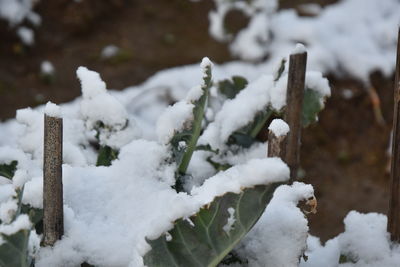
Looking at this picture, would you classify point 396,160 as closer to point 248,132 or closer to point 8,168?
point 248,132

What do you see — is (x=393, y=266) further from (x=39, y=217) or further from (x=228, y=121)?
(x=39, y=217)

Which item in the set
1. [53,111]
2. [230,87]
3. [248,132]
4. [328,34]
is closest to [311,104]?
[248,132]

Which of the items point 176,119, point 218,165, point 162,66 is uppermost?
point 176,119

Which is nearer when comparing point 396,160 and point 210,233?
point 210,233

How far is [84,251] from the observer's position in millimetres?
728

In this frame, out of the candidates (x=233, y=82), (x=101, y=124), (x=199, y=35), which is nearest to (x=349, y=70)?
(x=199, y=35)

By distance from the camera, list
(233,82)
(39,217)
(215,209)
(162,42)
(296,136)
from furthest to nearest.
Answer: (162,42) → (233,82) → (296,136) → (39,217) → (215,209)

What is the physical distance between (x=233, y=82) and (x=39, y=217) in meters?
0.54

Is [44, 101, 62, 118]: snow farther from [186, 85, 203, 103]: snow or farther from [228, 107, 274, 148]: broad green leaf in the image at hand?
[228, 107, 274, 148]: broad green leaf

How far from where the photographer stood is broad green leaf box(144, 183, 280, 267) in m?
0.62

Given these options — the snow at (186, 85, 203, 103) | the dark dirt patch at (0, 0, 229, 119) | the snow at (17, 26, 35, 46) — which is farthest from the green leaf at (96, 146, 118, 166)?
the snow at (17, 26, 35, 46)

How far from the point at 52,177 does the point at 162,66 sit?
9.06 feet

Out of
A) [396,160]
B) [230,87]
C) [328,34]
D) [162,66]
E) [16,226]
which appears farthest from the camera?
[328,34]

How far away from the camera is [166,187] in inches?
33.1
